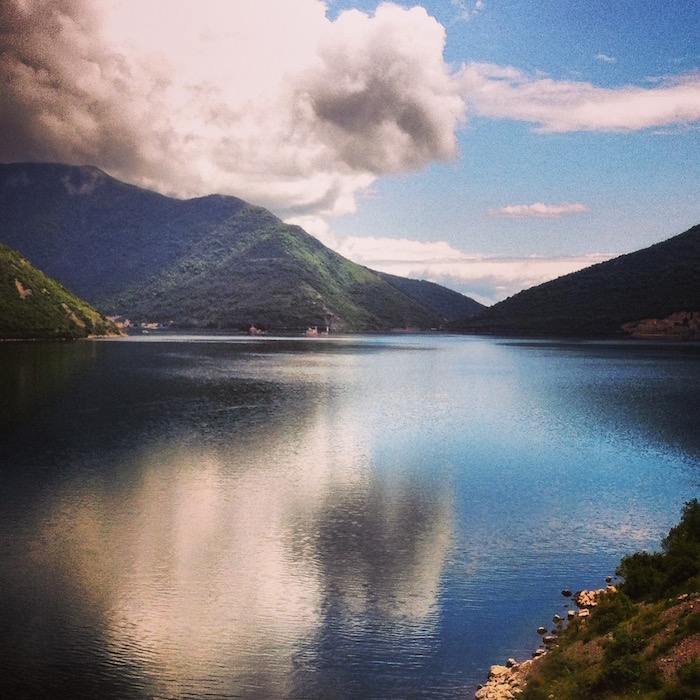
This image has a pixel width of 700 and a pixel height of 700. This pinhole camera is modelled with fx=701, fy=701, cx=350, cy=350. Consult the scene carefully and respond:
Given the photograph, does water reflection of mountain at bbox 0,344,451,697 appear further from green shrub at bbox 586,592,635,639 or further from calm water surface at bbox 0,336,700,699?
green shrub at bbox 586,592,635,639

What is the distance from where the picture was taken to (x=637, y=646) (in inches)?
666

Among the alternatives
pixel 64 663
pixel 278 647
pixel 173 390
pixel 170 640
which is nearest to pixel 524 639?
pixel 278 647

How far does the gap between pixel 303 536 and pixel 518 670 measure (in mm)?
13719

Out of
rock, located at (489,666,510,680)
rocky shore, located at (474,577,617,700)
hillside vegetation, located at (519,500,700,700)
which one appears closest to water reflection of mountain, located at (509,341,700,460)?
hillside vegetation, located at (519,500,700,700)

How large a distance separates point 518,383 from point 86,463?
74471mm

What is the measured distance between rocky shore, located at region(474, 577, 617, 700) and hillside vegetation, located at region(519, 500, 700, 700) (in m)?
0.29

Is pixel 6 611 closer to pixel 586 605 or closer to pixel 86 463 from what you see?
pixel 586 605

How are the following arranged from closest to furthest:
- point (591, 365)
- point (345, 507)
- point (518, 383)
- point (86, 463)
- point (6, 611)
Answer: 1. point (6, 611)
2. point (345, 507)
3. point (86, 463)
4. point (518, 383)
5. point (591, 365)

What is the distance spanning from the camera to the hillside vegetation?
15.4 m

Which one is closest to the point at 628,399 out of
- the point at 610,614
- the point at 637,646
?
the point at 610,614

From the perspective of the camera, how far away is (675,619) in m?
17.8

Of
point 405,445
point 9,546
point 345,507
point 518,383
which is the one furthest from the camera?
point 518,383

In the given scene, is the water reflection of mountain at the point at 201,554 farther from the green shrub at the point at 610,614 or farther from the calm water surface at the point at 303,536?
the green shrub at the point at 610,614

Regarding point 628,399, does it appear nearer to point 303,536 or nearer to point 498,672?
point 303,536
